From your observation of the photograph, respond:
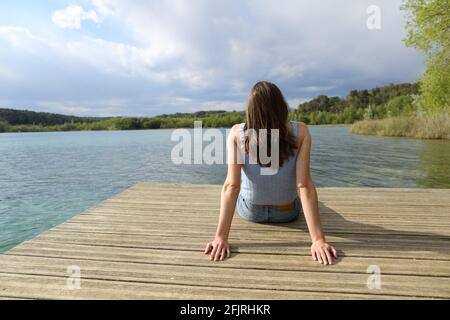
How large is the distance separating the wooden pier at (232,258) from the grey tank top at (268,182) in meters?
0.32

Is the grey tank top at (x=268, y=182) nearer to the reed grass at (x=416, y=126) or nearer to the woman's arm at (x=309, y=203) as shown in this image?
the woman's arm at (x=309, y=203)

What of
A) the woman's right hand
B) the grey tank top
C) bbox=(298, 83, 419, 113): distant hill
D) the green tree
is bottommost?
the woman's right hand

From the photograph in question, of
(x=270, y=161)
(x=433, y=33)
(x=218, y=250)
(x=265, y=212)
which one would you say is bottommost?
(x=218, y=250)

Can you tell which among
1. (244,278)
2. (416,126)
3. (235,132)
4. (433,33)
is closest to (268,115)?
(235,132)

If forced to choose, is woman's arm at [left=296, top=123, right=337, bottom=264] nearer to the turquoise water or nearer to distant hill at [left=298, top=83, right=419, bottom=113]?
the turquoise water

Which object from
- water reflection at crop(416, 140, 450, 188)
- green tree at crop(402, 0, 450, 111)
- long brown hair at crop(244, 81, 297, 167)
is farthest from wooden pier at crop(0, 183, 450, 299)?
green tree at crop(402, 0, 450, 111)

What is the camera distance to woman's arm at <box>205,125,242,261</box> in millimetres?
2244

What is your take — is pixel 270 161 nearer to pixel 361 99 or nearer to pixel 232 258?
pixel 232 258

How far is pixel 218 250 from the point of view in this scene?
2.21m

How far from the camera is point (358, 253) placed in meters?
2.24

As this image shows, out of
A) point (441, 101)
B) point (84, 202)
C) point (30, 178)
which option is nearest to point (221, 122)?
point (441, 101)

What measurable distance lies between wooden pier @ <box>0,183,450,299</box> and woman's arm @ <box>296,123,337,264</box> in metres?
0.10

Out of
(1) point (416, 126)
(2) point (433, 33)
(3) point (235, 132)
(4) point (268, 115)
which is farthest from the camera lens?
(1) point (416, 126)

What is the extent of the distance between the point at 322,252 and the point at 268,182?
2.23 ft
